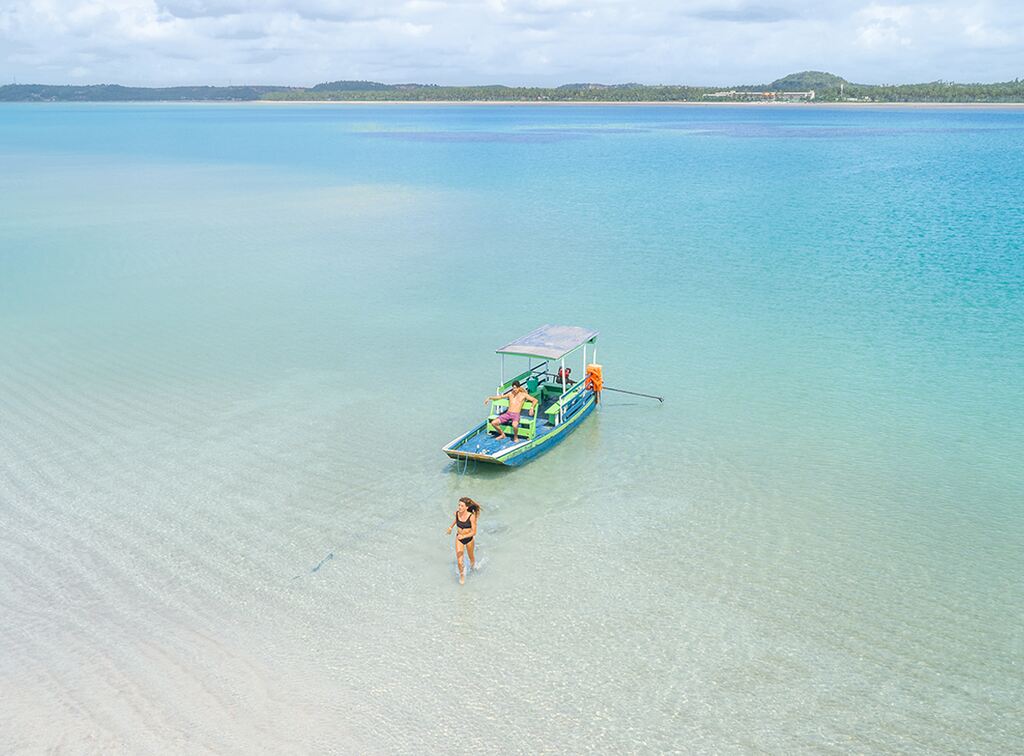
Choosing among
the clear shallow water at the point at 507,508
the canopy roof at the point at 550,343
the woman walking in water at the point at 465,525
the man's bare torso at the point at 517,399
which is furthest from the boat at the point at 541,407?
the woman walking in water at the point at 465,525

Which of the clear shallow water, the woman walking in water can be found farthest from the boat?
the woman walking in water

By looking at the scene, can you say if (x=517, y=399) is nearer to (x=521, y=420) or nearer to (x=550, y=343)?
(x=521, y=420)

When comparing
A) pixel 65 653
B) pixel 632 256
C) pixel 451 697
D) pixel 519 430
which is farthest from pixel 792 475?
pixel 632 256

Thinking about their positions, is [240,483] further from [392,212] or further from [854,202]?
[854,202]

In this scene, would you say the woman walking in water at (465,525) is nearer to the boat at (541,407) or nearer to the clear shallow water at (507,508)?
the clear shallow water at (507,508)

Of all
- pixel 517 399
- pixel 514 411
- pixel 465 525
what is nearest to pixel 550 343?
pixel 517 399

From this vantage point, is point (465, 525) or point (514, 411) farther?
point (514, 411)

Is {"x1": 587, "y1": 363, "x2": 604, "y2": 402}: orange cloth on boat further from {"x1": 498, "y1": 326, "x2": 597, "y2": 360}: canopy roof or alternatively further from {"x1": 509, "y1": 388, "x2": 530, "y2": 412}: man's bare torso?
{"x1": 509, "y1": 388, "x2": 530, "y2": 412}: man's bare torso
